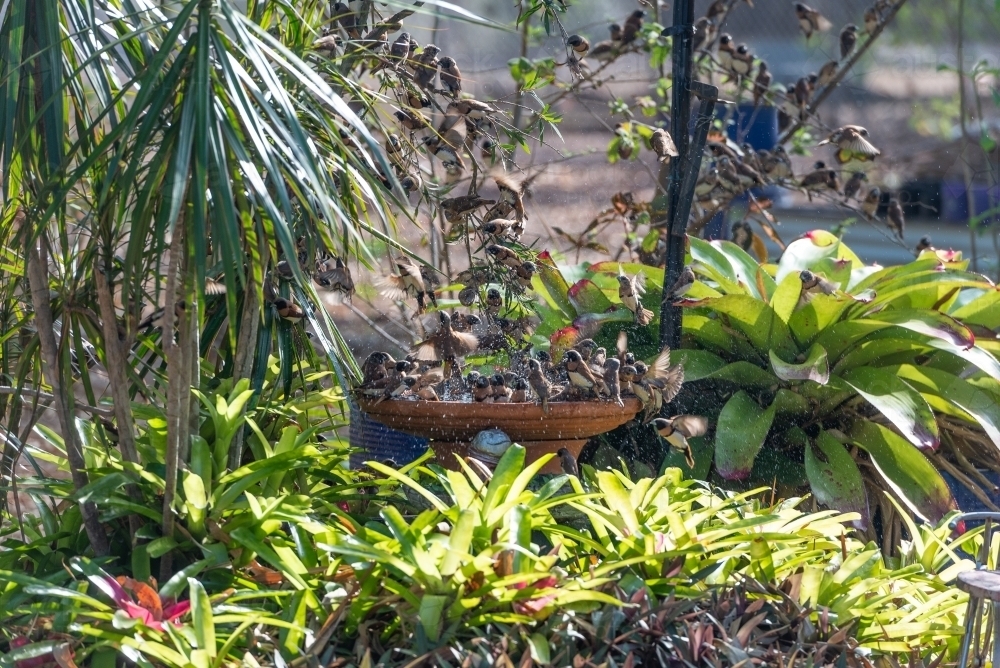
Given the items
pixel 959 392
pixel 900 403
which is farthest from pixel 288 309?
pixel 959 392

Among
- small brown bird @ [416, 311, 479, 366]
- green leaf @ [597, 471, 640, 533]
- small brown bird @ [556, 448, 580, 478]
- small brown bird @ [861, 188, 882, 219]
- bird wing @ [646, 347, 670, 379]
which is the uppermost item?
small brown bird @ [861, 188, 882, 219]

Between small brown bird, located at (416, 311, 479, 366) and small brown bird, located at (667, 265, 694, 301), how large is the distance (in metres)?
0.73

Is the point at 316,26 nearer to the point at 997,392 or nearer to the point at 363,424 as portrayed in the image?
the point at 363,424

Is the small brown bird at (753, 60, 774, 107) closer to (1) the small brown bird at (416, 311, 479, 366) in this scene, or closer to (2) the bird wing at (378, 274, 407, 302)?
(2) the bird wing at (378, 274, 407, 302)

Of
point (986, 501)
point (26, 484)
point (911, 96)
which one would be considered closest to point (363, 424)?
point (26, 484)

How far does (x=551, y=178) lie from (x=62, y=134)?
5.60m

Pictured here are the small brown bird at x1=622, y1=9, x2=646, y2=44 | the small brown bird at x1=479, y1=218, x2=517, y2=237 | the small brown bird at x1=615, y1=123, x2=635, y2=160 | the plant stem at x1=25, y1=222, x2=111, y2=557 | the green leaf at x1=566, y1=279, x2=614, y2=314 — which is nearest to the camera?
the plant stem at x1=25, y1=222, x2=111, y2=557

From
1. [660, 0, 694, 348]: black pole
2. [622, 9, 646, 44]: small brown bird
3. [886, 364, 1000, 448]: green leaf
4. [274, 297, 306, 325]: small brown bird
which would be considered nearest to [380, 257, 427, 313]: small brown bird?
[274, 297, 306, 325]: small brown bird

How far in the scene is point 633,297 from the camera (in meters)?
3.39

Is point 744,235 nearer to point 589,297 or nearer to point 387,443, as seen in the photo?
point 589,297

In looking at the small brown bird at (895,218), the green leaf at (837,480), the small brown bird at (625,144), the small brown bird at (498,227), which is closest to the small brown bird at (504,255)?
the small brown bird at (498,227)

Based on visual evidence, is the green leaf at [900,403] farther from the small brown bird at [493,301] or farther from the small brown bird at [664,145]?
the small brown bird at [493,301]

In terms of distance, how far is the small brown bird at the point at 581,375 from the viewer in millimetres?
2703

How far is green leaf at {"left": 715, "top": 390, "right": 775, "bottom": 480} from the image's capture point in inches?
120
